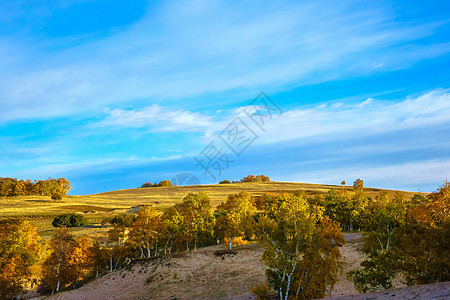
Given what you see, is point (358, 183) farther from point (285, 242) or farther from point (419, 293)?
point (419, 293)

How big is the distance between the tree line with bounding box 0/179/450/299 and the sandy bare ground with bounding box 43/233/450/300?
3927 mm

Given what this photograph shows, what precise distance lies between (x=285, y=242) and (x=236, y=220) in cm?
3877

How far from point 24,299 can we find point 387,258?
66.1 meters

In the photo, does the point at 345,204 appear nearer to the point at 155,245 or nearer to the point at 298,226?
the point at 155,245

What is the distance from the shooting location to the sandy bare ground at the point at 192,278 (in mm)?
51906

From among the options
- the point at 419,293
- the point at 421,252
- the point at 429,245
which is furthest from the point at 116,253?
the point at 419,293

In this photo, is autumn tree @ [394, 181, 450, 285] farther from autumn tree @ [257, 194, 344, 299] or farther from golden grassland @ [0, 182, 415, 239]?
golden grassland @ [0, 182, 415, 239]

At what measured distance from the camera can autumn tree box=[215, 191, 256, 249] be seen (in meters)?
74.4

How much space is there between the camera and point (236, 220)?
250ft

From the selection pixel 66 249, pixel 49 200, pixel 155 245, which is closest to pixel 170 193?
pixel 49 200

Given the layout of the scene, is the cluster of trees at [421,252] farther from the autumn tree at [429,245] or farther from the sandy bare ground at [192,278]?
the sandy bare ground at [192,278]

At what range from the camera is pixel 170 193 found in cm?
18388

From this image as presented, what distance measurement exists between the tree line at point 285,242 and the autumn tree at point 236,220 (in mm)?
228

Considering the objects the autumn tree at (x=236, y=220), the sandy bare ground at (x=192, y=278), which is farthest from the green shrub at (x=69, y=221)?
the autumn tree at (x=236, y=220)
